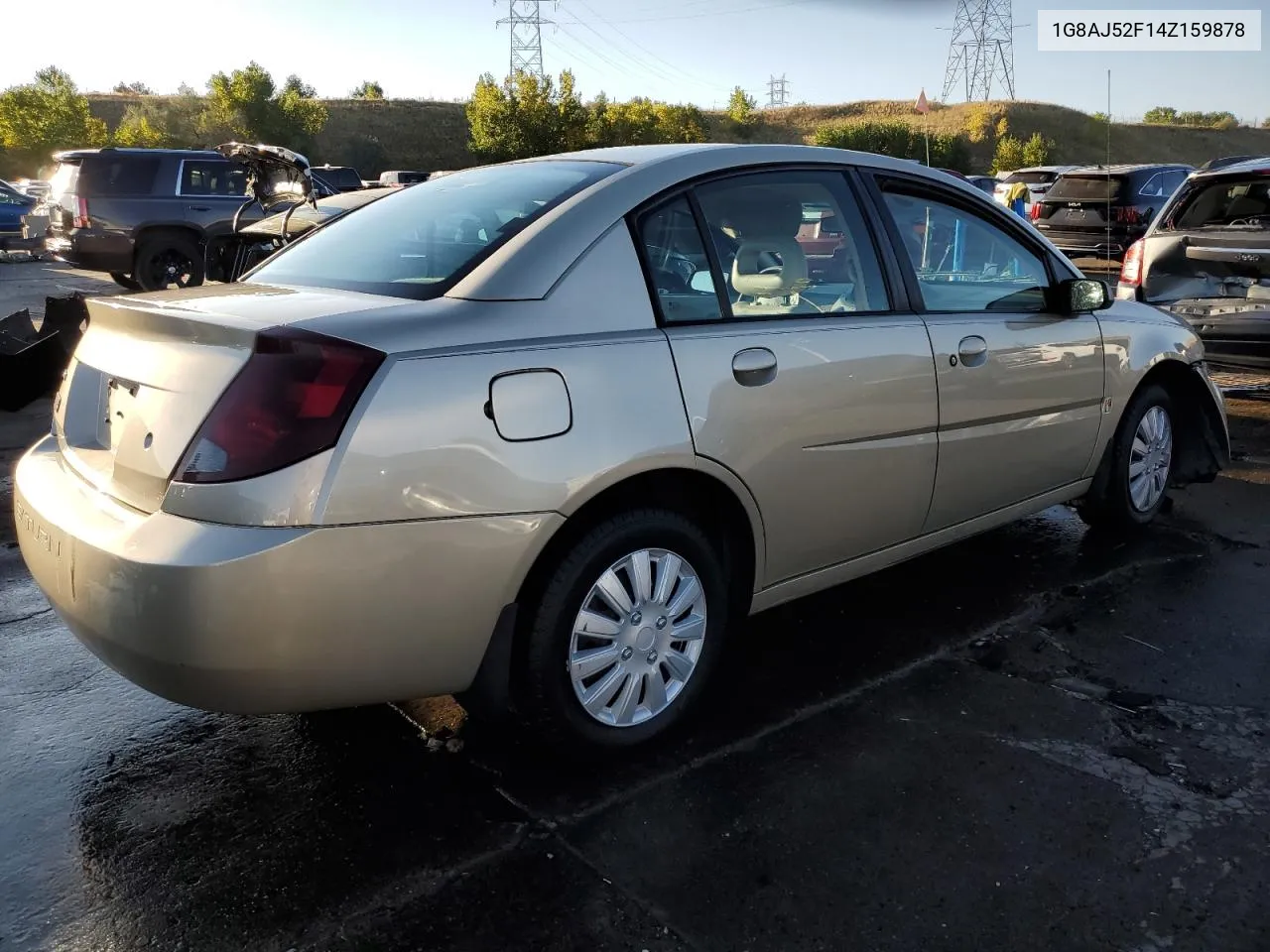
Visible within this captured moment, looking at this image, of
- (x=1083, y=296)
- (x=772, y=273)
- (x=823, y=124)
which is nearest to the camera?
(x=772, y=273)

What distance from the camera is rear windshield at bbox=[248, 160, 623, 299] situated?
9.02 feet

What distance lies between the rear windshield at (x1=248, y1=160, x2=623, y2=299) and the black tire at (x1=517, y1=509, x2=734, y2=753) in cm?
75

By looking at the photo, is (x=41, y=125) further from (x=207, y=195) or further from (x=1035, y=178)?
(x=1035, y=178)

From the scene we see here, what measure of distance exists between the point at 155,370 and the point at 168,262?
13.2 metres

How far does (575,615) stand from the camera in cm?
260

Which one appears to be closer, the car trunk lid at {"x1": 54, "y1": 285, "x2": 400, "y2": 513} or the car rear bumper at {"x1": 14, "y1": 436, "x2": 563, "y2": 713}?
the car rear bumper at {"x1": 14, "y1": 436, "x2": 563, "y2": 713}

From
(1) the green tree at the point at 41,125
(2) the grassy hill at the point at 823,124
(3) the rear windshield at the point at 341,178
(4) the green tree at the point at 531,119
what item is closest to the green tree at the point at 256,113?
(2) the grassy hill at the point at 823,124

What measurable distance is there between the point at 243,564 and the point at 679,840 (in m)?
1.19

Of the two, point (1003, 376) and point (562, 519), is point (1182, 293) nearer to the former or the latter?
point (1003, 376)

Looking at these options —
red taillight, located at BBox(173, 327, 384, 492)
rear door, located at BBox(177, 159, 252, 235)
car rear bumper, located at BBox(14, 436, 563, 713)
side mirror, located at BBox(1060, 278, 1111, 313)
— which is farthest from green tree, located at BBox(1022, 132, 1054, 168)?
red taillight, located at BBox(173, 327, 384, 492)

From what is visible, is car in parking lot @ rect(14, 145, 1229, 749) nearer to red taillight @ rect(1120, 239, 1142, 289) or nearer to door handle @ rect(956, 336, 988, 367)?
door handle @ rect(956, 336, 988, 367)

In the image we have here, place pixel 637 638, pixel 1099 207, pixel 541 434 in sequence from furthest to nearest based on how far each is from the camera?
pixel 1099 207 < pixel 637 638 < pixel 541 434

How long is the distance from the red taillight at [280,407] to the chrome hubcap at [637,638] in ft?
2.62

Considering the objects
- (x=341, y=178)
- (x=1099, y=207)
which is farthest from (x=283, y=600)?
(x=341, y=178)
